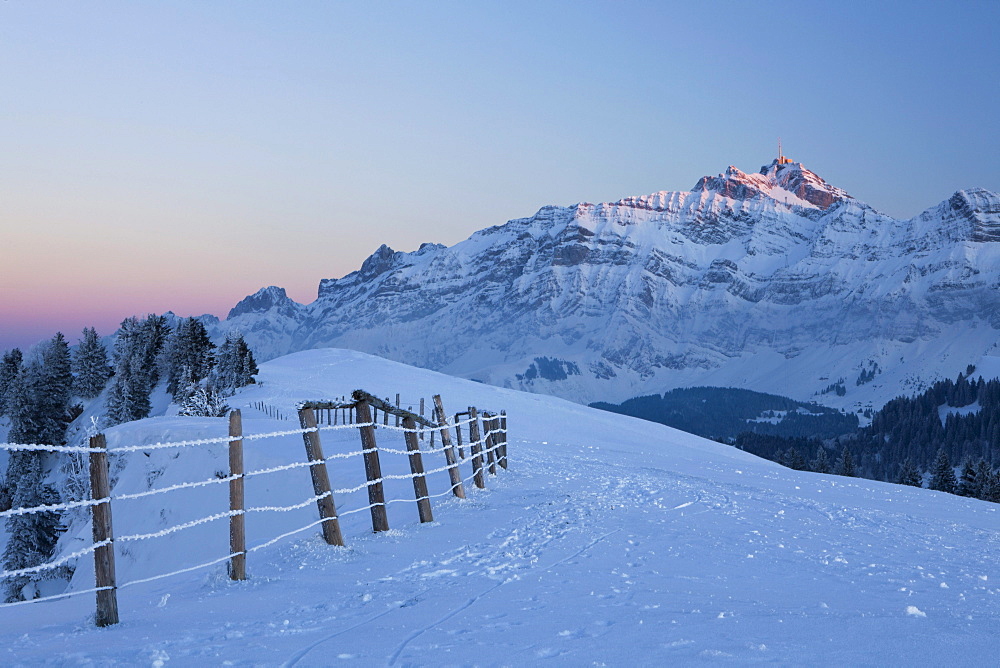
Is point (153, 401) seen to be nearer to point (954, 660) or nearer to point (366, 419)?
point (366, 419)

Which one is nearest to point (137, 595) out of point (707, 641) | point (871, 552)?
point (707, 641)

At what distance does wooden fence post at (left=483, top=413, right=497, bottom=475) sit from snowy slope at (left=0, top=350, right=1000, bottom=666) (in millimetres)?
1960

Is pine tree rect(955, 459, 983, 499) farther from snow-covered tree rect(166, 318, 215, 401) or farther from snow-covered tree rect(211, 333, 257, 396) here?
snow-covered tree rect(166, 318, 215, 401)

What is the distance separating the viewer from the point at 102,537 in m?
8.64

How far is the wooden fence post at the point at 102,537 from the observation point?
8242 millimetres

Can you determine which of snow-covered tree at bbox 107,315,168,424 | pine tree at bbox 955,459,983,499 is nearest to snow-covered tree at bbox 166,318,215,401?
snow-covered tree at bbox 107,315,168,424

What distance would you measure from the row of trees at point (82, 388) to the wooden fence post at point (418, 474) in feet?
117

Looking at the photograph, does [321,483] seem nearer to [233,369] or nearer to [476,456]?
[476,456]

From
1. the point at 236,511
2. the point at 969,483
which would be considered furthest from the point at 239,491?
the point at 969,483

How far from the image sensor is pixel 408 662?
21.5 ft

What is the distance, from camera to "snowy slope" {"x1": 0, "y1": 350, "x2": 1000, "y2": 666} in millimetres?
6898

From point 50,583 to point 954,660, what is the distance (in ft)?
174

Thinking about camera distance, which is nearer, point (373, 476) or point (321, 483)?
point (321, 483)

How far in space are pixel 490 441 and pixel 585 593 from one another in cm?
1408
